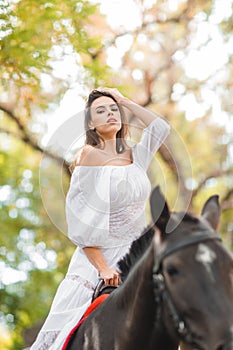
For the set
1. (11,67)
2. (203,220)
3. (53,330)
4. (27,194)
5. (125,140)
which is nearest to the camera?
(203,220)

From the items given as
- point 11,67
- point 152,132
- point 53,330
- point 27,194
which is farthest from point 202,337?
point 27,194

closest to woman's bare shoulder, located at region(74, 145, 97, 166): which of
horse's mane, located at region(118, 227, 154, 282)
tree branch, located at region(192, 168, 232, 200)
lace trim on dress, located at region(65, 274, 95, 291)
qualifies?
lace trim on dress, located at region(65, 274, 95, 291)

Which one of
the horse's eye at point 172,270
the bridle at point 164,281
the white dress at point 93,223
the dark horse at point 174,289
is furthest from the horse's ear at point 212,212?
the white dress at point 93,223

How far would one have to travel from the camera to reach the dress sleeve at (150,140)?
532cm

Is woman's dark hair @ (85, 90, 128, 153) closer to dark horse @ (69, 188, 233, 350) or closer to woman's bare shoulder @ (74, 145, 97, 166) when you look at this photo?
woman's bare shoulder @ (74, 145, 97, 166)

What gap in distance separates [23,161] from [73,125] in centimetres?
1735

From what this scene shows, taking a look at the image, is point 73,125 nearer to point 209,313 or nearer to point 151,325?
point 151,325

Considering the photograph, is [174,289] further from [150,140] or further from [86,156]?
[150,140]

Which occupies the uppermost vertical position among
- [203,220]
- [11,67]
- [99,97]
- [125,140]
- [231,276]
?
[11,67]

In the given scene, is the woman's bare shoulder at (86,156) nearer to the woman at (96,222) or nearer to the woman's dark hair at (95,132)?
the woman at (96,222)

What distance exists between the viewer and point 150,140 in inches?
212

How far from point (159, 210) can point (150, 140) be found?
165cm

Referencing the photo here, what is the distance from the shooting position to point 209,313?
3.50 metres

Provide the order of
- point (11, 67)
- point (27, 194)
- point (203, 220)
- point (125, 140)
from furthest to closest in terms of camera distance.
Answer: point (27, 194) → point (11, 67) → point (125, 140) → point (203, 220)
